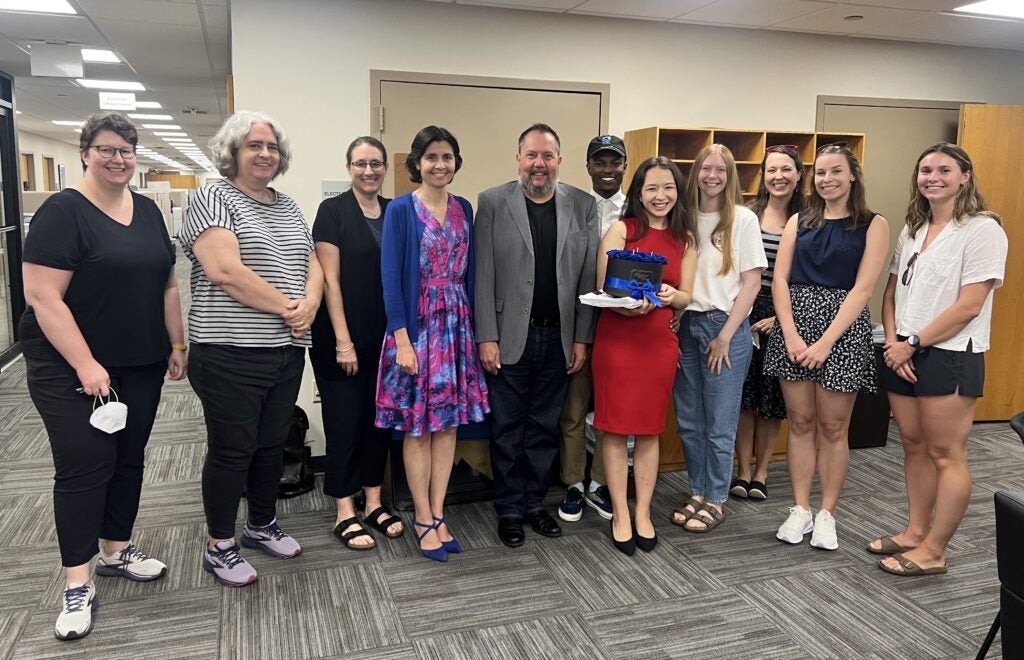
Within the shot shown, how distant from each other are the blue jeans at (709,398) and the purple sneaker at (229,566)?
1607 millimetres

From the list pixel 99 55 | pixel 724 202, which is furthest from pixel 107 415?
pixel 99 55

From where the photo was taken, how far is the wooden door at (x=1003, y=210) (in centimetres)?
400

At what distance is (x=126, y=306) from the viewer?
203cm

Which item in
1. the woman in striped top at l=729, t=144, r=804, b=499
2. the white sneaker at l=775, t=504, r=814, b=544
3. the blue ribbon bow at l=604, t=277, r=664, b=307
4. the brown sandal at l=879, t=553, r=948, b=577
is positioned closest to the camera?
the blue ribbon bow at l=604, t=277, r=664, b=307

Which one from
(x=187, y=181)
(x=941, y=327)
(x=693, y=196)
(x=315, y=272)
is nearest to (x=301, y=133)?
(x=315, y=272)

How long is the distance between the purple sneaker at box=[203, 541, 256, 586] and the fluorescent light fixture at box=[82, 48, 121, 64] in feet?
13.7

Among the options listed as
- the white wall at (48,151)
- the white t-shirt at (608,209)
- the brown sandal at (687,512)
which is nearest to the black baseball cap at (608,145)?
the white t-shirt at (608,209)

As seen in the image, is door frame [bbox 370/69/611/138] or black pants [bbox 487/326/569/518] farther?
door frame [bbox 370/69/611/138]

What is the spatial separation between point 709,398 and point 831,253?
0.66 m

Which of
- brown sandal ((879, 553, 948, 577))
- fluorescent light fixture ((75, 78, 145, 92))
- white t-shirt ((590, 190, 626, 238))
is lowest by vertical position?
brown sandal ((879, 553, 948, 577))

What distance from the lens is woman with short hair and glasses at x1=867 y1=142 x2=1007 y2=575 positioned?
226cm

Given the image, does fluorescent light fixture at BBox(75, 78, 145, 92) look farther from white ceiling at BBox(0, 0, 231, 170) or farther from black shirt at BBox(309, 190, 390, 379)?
black shirt at BBox(309, 190, 390, 379)

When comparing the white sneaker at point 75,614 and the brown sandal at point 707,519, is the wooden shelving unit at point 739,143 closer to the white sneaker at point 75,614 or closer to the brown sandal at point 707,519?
the brown sandal at point 707,519

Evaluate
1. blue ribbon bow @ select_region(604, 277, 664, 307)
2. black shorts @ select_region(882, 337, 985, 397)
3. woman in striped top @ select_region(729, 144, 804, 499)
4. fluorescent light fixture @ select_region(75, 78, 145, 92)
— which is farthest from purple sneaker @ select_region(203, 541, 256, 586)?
fluorescent light fixture @ select_region(75, 78, 145, 92)
